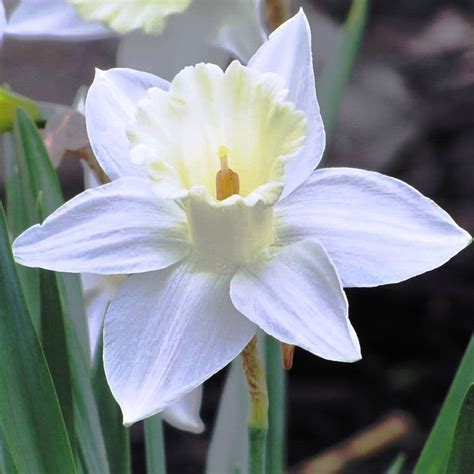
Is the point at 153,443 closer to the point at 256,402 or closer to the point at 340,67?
the point at 256,402

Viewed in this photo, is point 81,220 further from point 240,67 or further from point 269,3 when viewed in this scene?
point 269,3

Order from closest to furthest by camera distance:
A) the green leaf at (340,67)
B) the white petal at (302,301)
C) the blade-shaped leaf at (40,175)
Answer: the white petal at (302,301)
the blade-shaped leaf at (40,175)
the green leaf at (340,67)

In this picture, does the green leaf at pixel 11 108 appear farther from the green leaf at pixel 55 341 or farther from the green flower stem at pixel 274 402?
the green flower stem at pixel 274 402

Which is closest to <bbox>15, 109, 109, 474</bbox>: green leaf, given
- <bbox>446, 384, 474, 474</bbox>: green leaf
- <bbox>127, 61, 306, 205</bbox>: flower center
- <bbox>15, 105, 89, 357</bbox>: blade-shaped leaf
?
<bbox>15, 105, 89, 357</bbox>: blade-shaped leaf

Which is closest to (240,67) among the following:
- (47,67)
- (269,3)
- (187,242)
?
(187,242)

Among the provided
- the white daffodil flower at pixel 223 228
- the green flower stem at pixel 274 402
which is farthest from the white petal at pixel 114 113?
the green flower stem at pixel 274 402

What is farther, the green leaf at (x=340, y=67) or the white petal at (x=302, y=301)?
the green leaf at (x=340, y=67)
